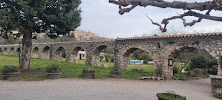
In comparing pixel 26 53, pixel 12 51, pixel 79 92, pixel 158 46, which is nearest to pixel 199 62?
pixel 158 46

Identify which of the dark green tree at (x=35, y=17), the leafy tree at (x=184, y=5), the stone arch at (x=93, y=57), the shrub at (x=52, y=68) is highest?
the dark green tree at (x=35, y=17)

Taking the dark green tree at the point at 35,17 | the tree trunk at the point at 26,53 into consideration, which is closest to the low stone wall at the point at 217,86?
the dark green tree at the point at 35,17

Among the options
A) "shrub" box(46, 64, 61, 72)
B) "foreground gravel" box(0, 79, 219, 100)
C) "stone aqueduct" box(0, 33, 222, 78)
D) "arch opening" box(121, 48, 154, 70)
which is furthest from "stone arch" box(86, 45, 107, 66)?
"foreground gravel" box(0, 79, 219, 100)

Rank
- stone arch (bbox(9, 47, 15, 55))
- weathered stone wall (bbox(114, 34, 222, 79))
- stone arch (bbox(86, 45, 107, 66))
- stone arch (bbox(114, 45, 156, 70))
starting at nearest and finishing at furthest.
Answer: weathered stone wall (bbox(114, 34, 222, 79)) < stone arch (bbox(114, 45, 156, 70)) < stone arch (bbox(86, 45, 107, 66)) < stone arch (bbox(9, 47, 15, 55))

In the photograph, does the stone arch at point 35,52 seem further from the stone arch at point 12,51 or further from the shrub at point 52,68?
the shrub at point 52,68

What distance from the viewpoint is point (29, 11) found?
10.5 m

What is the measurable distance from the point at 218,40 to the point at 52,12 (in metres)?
11.8

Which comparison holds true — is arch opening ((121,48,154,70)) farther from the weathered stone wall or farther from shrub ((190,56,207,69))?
shrub ((190,56,207,69))

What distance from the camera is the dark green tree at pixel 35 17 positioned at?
35.0ft

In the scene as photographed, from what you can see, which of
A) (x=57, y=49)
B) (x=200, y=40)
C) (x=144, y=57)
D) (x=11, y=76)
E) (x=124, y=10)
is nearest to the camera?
(x=124, y=10)

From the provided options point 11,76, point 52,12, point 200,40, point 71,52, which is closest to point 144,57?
point 71,52

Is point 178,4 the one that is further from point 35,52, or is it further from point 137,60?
point 35,52

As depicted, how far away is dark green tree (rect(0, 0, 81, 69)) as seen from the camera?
10670 millimetres

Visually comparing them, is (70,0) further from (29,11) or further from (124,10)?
(124,10)
